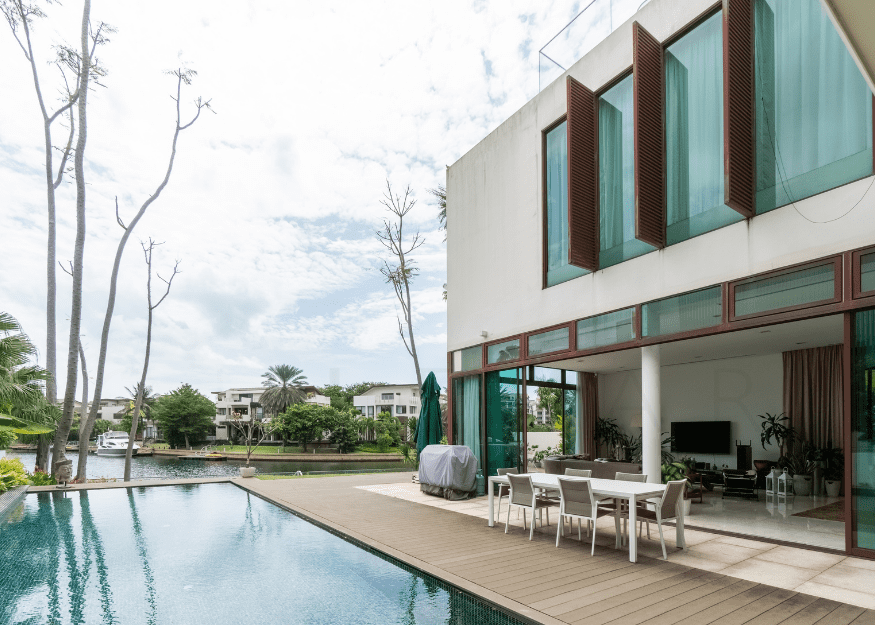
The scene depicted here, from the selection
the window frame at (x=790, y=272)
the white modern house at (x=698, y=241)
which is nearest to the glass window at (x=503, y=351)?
the white modern house at (x=698, y=241)

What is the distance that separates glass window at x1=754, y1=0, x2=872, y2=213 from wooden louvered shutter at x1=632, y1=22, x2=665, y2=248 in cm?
140

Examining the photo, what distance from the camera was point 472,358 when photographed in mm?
12117

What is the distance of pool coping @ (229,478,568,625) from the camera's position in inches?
164

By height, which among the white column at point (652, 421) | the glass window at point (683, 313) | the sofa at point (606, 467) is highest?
the glass window at point (683, 313)

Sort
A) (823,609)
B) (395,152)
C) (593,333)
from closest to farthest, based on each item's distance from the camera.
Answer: (823,609)
(593,333)
(395,152)

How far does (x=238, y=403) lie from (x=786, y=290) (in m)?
64.2

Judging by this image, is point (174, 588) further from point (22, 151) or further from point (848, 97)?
point (22, 151)

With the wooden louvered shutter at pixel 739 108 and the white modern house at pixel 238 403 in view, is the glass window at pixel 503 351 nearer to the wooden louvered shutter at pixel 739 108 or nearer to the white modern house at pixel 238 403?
the wooden louvered shutter at pixel 739 108

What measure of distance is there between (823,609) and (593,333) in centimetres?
503

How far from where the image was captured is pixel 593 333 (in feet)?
29.1

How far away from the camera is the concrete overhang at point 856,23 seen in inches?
101

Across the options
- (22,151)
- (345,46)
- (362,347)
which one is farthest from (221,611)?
(362,347)

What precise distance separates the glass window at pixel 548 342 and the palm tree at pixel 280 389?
40.9 meters

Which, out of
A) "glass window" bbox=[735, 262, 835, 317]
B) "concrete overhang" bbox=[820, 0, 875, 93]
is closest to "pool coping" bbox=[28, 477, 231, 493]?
"glass window" bbox=[735, 262, 835, 317]
